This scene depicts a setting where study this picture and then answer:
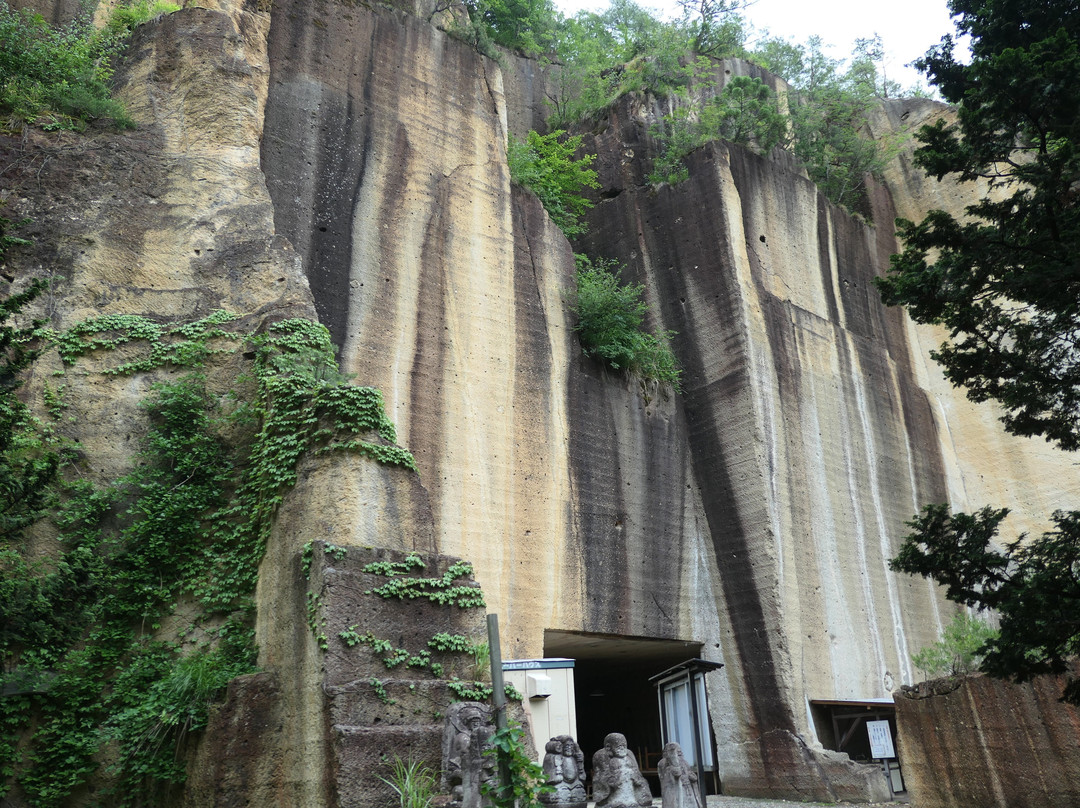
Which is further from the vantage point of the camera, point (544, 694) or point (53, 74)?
point (53, 74)

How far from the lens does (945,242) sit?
291 inches

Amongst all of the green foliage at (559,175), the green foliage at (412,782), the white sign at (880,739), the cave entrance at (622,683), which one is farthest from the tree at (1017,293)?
the green foliage at (559,175)

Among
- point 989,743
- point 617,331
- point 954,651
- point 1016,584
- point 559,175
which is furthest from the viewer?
point 559,175

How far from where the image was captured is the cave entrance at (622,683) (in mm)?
14574

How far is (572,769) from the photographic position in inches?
293

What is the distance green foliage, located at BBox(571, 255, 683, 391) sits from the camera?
15.1m

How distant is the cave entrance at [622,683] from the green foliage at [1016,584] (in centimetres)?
689

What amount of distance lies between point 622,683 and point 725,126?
12.1 m

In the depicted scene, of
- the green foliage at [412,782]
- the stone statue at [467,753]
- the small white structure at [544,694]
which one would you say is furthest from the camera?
the small white structure at [544,694]

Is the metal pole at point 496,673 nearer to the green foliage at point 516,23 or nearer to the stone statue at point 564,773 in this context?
the stone statue at point 564,773

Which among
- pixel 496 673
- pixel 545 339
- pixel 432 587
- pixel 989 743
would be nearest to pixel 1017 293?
pixel 989 743

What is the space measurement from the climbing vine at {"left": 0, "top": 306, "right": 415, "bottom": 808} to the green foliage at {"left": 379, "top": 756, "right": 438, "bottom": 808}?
203cm

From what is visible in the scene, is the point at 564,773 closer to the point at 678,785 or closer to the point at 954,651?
the point at 678,785

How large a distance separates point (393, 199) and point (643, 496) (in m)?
6.29
